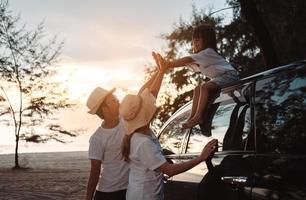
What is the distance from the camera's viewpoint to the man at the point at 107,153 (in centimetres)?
459

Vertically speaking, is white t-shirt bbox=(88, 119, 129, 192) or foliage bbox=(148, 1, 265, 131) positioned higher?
foliage bbox=(148, 1, 265, 131)

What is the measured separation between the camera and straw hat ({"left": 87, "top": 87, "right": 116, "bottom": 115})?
179 inches

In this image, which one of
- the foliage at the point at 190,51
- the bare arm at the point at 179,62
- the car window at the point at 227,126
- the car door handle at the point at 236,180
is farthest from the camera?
the foliage at the point at 190,51

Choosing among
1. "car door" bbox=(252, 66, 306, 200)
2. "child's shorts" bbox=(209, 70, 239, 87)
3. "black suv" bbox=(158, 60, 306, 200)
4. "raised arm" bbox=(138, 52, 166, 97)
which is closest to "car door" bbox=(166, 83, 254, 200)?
"black suv" bbox=(158, 60, 306, 200)

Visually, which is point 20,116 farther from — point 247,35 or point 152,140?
point 152,140

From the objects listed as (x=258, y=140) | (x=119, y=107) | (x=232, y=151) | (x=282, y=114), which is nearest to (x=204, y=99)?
(x=119, y=107)

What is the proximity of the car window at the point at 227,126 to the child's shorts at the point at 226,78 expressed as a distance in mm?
284

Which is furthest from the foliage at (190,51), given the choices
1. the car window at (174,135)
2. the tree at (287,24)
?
the car window at (174,135)

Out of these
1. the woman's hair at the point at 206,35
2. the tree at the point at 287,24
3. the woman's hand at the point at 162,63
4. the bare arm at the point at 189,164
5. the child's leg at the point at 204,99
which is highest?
the tree at the point at 287,24

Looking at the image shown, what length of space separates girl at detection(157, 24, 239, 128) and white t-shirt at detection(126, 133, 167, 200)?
0.69 meters

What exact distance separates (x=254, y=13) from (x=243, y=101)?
293 inches

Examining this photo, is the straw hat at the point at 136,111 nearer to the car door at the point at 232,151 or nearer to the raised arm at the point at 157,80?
the car door at the point at 232,151

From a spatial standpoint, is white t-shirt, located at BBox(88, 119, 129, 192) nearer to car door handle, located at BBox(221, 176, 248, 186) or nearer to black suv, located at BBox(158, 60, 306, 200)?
black suv, located at BBox(158, 60, 306, 200)

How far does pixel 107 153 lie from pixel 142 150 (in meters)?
1.17
